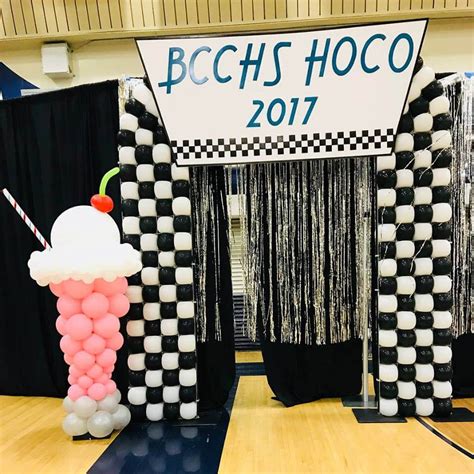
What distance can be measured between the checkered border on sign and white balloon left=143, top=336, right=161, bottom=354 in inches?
47.2

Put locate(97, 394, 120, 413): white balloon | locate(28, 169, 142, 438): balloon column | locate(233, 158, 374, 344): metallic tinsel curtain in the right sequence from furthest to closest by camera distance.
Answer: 1. locate(233, 158, 374, 344): metallic tinsel curtain
2. locate(97, 394, 120, 413): white balloon
3. locate(28, 169, 142, 438): balloon column

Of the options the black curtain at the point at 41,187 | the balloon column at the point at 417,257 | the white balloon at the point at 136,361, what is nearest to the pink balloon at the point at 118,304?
the white balloon at the point at 136,361

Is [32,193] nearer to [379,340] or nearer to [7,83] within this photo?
[7,83]

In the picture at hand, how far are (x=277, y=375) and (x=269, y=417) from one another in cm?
32

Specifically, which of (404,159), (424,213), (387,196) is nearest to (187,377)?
(387,196)

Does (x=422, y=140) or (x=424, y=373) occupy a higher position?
(x=422, y=140)

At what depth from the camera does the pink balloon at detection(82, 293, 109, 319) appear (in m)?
2.20

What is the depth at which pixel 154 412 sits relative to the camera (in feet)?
8.29

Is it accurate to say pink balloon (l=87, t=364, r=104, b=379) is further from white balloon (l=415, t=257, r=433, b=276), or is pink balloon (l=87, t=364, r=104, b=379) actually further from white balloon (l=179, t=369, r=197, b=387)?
white balloon (l=415, t=257, r=433, b=276)

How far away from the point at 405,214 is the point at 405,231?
0.11 m

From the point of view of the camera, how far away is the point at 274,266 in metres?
2.72

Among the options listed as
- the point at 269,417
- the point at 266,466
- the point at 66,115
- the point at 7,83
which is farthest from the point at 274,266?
the point at 7,83

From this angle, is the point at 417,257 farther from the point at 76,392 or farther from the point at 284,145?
the point at 76,392

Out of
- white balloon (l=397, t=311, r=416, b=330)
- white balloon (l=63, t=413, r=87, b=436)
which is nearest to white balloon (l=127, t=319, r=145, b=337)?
white balloon (l=63, t=413, r=87, b=436)
